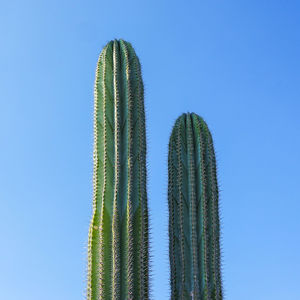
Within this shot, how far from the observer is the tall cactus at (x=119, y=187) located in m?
6.63

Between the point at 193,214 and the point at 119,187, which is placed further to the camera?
the point at 193,214

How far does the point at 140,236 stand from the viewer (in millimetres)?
6891

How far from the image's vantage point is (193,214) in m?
7.68

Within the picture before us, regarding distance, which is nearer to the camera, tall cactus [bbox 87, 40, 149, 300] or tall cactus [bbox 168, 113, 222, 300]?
tall cactus [bbox 87, 40, 149, 300]

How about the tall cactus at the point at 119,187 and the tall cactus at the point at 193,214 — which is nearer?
the tall cactus at the point at 119,187

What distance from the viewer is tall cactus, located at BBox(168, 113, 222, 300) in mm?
7496

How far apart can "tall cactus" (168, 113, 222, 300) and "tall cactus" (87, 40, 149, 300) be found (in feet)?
2.35

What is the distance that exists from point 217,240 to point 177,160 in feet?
3.46

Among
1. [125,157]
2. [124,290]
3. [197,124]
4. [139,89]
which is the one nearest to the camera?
[124,290]

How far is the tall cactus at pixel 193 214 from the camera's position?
24.6 ft

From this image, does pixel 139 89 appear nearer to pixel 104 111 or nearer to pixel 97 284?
pixel 104 111

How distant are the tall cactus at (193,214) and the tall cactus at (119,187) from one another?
2.35 ft

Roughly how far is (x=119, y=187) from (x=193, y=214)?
1165mm

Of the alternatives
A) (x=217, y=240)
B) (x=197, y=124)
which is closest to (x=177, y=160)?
(x=197, y=124)
